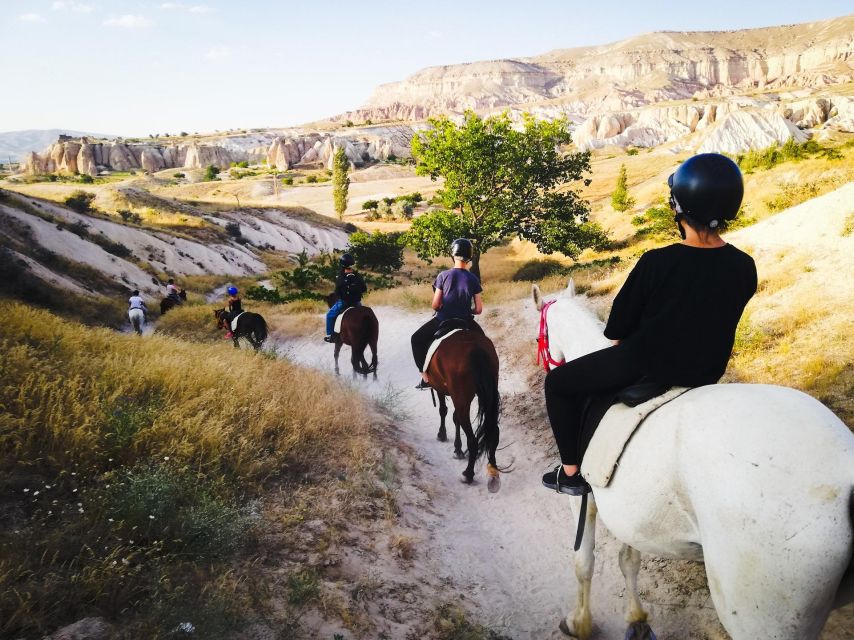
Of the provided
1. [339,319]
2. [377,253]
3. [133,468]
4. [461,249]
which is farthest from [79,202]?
[133,468]

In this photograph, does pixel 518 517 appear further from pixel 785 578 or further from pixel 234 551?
pixel 785 578

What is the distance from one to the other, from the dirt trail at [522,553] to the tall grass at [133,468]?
1.74 m

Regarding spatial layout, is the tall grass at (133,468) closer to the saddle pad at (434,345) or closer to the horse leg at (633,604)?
the saddle pad at (434,345)

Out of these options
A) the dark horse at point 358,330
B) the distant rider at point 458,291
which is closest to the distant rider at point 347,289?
the dark horse at point 358,330

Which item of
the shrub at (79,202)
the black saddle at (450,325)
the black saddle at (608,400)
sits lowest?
the black saddle at (450,325)

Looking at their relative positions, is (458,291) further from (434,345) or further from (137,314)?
(137,314)

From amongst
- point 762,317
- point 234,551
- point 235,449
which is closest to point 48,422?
point 235,449

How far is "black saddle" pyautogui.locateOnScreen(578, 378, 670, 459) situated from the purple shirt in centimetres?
451

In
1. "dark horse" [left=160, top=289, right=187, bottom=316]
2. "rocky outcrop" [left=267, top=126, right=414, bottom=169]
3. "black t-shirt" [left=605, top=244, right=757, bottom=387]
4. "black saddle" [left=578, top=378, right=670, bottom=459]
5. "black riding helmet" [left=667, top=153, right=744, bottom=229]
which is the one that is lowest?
"dark horse" [left=160, top=289, right=187, bottom=316]

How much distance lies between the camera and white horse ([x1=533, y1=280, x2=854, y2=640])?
2188 mm

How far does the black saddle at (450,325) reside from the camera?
25.4ft

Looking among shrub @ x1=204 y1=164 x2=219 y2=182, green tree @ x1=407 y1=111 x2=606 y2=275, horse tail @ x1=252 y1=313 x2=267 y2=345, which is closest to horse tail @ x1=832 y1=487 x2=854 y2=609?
horse tail @ x1=252 y1=313 x2=267 y2=345

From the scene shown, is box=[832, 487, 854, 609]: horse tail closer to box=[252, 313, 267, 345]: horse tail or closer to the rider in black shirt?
the rider in black shirt

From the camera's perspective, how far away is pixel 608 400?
3404 millimetres
